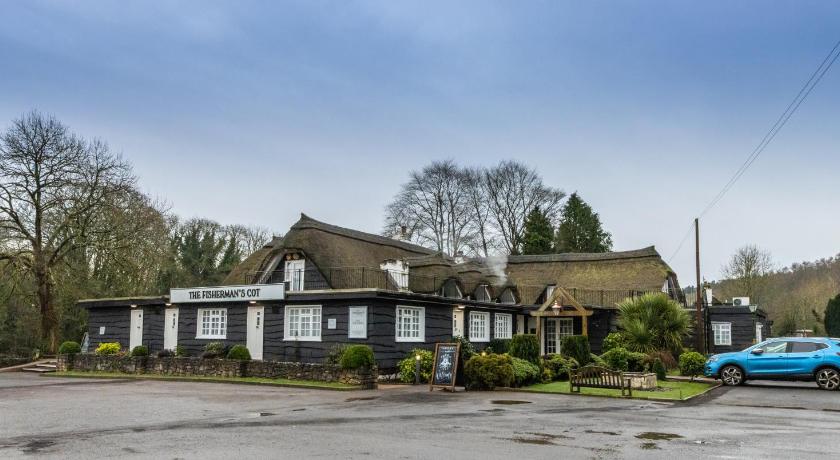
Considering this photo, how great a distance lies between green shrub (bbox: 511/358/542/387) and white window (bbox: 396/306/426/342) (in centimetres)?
473

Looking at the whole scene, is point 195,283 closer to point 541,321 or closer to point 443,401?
point 541,321

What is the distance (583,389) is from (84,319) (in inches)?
1163

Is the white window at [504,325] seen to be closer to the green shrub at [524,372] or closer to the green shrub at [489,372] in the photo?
the green shrub at [524,372]

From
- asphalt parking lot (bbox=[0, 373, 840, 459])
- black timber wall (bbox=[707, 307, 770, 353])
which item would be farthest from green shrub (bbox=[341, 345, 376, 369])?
black timber wall (bbox=[707, 307, 770, 353])

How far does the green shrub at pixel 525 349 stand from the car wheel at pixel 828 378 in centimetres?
827

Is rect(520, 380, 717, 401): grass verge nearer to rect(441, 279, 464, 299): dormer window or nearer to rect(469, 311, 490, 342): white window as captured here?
rect(469, 311, 490, 342): white window

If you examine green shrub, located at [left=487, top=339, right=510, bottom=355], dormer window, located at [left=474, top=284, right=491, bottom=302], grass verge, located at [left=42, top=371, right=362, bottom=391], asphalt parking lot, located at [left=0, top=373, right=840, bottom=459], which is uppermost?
dormer window, located at [left=474, top=284, right=491, bottom=302]

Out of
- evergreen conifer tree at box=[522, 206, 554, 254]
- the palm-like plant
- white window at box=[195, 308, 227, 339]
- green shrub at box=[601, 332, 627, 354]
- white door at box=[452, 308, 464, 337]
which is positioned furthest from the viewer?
evergreen conifer tree at box=[522, 206, 554, 254]

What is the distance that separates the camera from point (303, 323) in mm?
25266

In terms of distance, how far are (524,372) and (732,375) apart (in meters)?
6.79

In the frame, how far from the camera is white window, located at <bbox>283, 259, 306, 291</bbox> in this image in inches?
1108

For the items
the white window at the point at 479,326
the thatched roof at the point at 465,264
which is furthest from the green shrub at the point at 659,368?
the thatched roof at the point at 465,264

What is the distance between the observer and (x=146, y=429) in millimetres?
11641

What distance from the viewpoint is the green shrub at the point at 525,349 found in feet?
73.6
